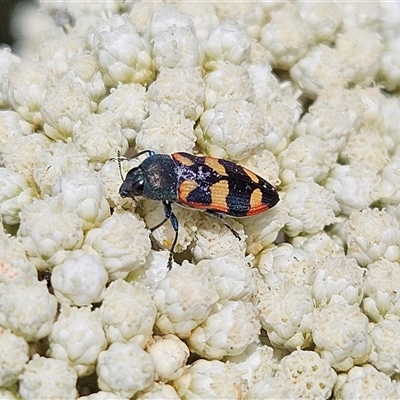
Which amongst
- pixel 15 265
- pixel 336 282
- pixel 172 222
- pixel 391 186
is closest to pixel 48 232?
pixel 15 265

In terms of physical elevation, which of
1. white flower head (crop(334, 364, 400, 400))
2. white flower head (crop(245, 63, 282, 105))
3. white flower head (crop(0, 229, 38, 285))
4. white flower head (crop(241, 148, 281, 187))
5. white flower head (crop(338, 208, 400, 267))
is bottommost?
white flower head (crop(334, 364, 400, 400))

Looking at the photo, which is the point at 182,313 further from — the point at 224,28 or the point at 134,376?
the point at 224,28

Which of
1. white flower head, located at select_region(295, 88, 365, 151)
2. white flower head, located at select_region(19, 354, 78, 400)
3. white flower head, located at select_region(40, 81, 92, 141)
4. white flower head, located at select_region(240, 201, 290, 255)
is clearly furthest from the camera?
white flower head, located at select_region(295, 88, 365, 151)

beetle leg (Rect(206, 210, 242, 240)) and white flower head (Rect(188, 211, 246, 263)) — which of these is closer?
white flower head (Rect(188, 211, 246, 263))

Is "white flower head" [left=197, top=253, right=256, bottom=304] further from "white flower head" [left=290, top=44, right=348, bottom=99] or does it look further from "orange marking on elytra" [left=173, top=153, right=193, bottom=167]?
"white flower head" [left=290, top=44, right=348, bottom=99]

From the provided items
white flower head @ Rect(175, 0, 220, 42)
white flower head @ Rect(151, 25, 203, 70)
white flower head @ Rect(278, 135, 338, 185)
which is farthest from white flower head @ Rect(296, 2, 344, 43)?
white flower head @ Rect(151, 25, 203, 70)

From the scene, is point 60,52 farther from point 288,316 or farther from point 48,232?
point 288,316

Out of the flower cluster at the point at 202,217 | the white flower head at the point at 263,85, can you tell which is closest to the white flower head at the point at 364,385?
the flower cluster at the point at 202,217

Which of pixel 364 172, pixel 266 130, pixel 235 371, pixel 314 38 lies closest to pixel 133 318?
pixel 235 371
